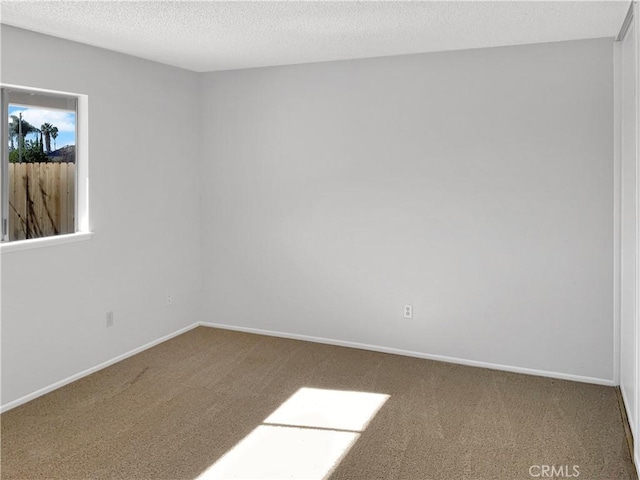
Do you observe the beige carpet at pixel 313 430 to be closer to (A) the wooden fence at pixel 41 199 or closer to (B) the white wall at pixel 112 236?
(B) the white wall at pixel 112 236

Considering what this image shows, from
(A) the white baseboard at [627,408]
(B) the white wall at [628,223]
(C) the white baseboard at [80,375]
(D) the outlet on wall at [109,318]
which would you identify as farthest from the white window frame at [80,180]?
(A) the white baseboard at [627,408]

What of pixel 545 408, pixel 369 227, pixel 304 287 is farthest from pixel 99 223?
pixel 545 408

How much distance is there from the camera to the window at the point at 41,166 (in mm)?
3508

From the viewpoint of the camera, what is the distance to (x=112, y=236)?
422cm

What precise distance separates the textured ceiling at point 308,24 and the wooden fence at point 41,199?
90 centimetres

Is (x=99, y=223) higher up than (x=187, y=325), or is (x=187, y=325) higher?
(x=99, y=223)

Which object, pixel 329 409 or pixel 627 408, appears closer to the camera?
pixel 627 408

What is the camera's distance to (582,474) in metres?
2.71

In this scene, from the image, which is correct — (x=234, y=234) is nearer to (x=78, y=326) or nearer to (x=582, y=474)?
(x=78, y=326)

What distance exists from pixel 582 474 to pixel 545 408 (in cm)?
76

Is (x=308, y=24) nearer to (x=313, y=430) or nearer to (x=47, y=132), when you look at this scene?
(x=47, y=132)

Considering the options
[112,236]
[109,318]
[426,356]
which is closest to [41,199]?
[112,236]

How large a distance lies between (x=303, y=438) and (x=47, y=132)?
2.63 metres

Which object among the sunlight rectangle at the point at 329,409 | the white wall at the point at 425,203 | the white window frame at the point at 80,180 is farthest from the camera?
the white wall at the point at 425,203
